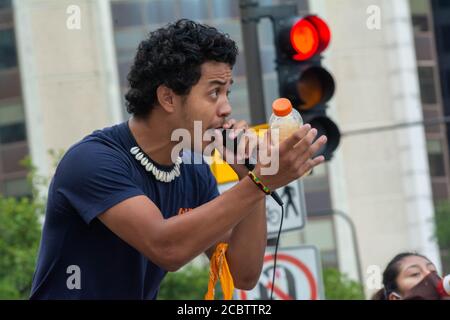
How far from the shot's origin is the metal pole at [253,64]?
821cm

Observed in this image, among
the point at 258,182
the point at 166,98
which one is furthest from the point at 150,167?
the point at 258,182

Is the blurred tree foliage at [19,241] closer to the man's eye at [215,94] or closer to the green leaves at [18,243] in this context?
the green leaves at [18,243]

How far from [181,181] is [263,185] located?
24.9 inches

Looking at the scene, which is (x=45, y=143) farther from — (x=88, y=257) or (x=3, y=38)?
(x=88, y=257)

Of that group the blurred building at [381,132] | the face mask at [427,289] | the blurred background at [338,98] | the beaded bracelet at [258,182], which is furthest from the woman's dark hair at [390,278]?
the blurred building at [381,132]

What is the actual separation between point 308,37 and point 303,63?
19 cm

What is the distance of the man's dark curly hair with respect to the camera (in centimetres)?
388

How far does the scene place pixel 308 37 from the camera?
783cm

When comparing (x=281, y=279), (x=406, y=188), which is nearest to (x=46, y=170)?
(x=406, y=188)

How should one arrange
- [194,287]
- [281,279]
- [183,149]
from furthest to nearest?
[194,287] < [281,279] < [183,149]

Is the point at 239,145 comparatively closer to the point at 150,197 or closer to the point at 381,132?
the point at 150,197

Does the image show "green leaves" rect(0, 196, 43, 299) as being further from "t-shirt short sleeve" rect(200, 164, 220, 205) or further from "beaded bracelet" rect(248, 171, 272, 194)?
"beaded bracelet" rect(248, 171, 272, 194)
